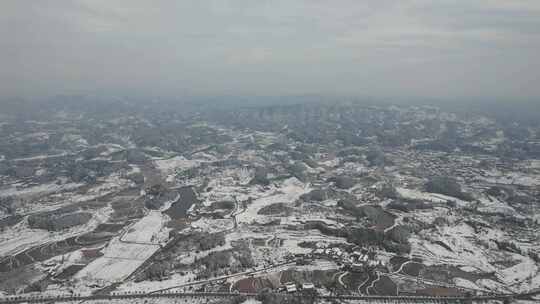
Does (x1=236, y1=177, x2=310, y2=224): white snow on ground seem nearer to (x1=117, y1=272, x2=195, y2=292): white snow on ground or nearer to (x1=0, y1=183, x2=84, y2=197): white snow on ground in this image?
(x1=117, y1=272, x2=195, y2=292): white snow on ground

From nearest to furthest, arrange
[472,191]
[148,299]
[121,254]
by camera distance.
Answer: [148,299]
[121,254]
[472,191]

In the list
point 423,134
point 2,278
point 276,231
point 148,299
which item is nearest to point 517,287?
point 276,231

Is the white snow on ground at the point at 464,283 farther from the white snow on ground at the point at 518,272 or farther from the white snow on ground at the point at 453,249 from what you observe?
the white snow on ground at the point at 518,272

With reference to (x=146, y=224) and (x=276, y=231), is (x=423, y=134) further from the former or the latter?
(x=146, y=224)

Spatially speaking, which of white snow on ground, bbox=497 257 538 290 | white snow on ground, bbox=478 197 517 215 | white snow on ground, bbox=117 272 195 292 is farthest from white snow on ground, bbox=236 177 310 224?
white snow on ground, bbox=497 257 538 290

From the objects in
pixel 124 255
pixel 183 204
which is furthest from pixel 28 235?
pixel 183 204

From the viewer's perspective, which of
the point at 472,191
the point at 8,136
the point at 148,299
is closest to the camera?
the point at 148,299

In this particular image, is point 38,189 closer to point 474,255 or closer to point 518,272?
point 474,255
